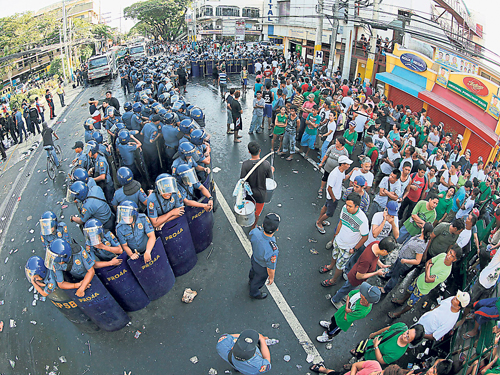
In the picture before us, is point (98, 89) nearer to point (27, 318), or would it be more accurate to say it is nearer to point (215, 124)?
point (215, 124)

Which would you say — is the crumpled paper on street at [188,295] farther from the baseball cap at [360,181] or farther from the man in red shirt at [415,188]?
the man in red shirt at [415,188]

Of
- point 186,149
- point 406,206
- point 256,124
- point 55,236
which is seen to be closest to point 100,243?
point 55,236

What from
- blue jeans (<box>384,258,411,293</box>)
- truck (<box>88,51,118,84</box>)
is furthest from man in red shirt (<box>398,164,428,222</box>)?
truck (<box>88,51,118,84</box>)

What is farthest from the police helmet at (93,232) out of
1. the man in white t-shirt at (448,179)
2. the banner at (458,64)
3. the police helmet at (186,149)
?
the banner at (458,64)

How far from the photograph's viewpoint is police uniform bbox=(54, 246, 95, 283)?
3.76m

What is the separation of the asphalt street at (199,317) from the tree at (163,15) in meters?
72.2

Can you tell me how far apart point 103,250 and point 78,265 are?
547 millimetres

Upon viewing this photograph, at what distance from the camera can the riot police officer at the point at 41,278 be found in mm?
3713

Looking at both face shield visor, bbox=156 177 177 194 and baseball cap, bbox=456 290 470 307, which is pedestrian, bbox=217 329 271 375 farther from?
baseball cap, bbox=456 290 470 307

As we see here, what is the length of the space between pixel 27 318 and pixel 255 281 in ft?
13.1

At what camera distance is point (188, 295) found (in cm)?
510

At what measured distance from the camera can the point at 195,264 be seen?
18.7 ft

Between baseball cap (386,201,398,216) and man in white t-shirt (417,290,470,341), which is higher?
baseball cap (386,201,398,216)

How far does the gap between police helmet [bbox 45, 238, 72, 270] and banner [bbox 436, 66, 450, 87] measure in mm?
17633
